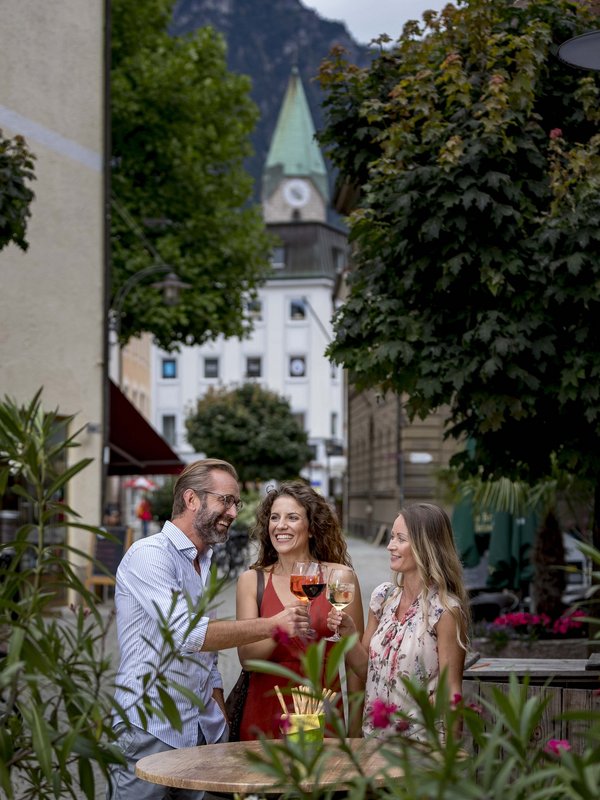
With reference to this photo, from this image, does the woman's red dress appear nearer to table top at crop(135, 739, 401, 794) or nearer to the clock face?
table top at crop(135, 739, 401, 794)

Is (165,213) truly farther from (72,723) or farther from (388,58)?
(72,723)

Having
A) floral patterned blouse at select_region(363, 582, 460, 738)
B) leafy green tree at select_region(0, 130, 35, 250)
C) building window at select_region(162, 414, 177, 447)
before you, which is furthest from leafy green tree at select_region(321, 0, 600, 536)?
building window at select_region(162, 414, 177, 447)

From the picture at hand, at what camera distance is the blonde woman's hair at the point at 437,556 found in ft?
17.1

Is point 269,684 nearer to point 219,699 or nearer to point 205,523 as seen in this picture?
point 219,699

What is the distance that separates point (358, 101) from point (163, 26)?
75.9 feet

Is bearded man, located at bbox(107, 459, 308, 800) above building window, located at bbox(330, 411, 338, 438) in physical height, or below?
below

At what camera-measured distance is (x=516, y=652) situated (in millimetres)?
11625

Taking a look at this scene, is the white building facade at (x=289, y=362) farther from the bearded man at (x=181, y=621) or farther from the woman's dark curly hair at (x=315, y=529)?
the bearded man at (x=181, y=621)

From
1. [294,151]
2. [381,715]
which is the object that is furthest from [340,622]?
[294,151]

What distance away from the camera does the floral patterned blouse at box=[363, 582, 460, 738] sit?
516cm

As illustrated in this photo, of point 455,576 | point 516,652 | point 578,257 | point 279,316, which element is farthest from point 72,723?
point 279,316

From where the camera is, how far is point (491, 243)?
8719mm

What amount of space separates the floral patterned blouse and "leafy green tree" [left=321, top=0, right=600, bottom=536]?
3.33 meters

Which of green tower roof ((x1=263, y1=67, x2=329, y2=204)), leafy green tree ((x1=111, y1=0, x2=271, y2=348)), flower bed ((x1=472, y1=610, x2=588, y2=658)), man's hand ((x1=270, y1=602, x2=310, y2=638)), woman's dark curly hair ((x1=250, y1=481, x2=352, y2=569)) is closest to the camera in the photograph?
man's hand ((x1=270, y1=602, x2=310, y2=638))
